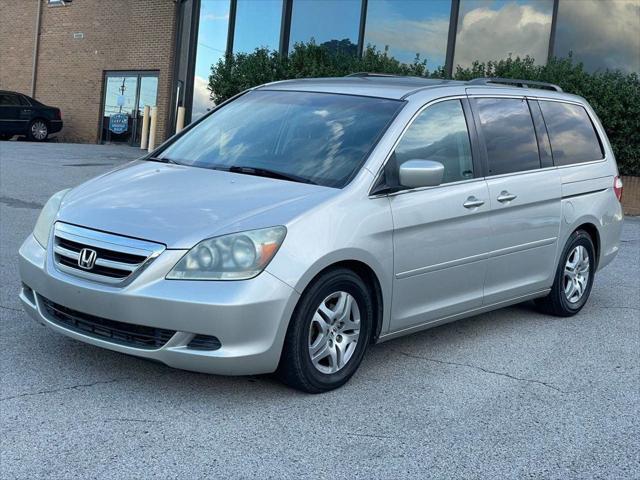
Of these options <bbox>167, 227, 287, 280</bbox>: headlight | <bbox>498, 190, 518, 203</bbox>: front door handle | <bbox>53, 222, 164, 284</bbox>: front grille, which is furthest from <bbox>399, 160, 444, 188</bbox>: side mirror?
<bbox>53, 222, 164, 284</bbox>: front grille

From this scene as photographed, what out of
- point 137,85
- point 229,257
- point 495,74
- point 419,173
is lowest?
point 229,257

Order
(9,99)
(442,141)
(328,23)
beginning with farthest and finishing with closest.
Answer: (9,99) < (328,23) < (442,141)

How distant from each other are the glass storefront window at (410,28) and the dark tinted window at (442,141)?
12.7m

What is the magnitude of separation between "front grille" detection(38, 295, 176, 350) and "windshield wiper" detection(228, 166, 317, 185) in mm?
1226

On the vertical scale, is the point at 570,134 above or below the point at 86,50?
below

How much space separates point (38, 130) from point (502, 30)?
580 inches

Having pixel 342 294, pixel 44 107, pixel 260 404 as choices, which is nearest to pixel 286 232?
pixel 342 294

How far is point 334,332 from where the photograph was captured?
4449mm

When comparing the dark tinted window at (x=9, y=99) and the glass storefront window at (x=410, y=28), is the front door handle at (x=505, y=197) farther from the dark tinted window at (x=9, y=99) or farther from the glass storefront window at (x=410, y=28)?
the dark tinted window at (x=9, y=99)

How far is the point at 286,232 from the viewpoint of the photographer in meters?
4.14

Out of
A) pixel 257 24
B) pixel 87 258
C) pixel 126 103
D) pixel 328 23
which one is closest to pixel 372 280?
pixel 87 258

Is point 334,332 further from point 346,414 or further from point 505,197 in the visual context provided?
point 505,197

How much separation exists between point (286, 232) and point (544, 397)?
1.80 meters

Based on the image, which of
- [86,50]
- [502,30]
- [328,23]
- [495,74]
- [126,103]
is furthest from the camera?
[86,50]
